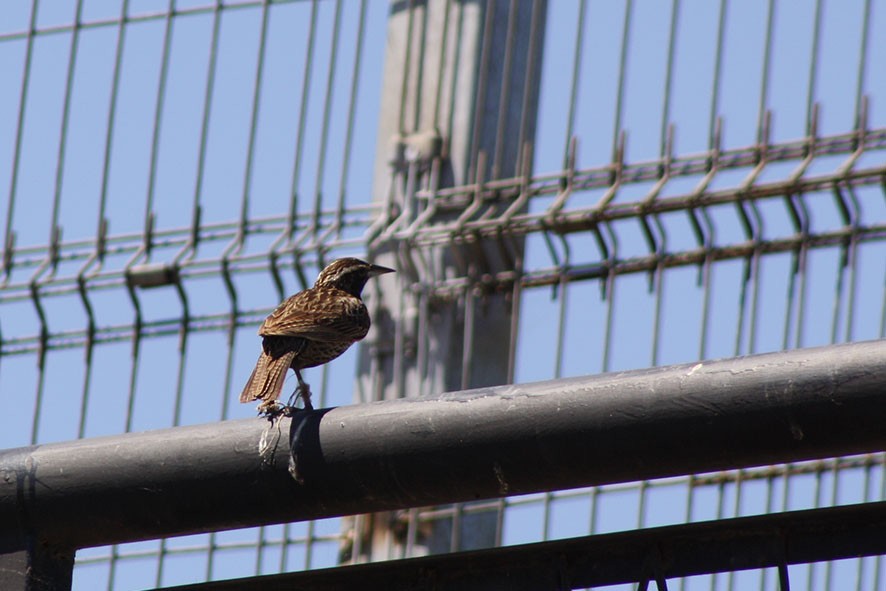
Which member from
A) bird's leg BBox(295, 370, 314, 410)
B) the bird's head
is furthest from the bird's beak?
bird's leg BBox(295, 370, 314, 410)

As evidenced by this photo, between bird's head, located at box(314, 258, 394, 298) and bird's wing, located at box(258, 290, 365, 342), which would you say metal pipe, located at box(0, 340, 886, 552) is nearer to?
bird's wing, located at box(258, 290, 365, 342)

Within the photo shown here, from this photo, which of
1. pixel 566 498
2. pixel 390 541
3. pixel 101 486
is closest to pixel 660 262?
pixel 566 498

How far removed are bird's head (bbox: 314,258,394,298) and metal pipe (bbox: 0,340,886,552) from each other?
3.70 m

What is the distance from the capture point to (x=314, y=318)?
5762mm

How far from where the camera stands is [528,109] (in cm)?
805

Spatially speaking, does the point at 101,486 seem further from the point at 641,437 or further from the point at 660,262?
the point at 660,262

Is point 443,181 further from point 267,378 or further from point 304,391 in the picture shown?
point 267,378

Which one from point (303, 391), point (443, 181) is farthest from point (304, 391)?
point (443, 181)

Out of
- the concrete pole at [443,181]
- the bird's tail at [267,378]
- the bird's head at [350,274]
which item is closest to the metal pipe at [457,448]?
the bird's tail at [267,378]

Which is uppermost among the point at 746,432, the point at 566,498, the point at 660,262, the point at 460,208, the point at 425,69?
the point at 425,69

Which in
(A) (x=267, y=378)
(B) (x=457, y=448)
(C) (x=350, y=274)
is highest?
(C) (x=350, y=274)

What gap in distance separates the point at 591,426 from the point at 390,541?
4.93 meters

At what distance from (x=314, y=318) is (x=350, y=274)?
110 cm

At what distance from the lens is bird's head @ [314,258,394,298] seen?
676 centimetres
